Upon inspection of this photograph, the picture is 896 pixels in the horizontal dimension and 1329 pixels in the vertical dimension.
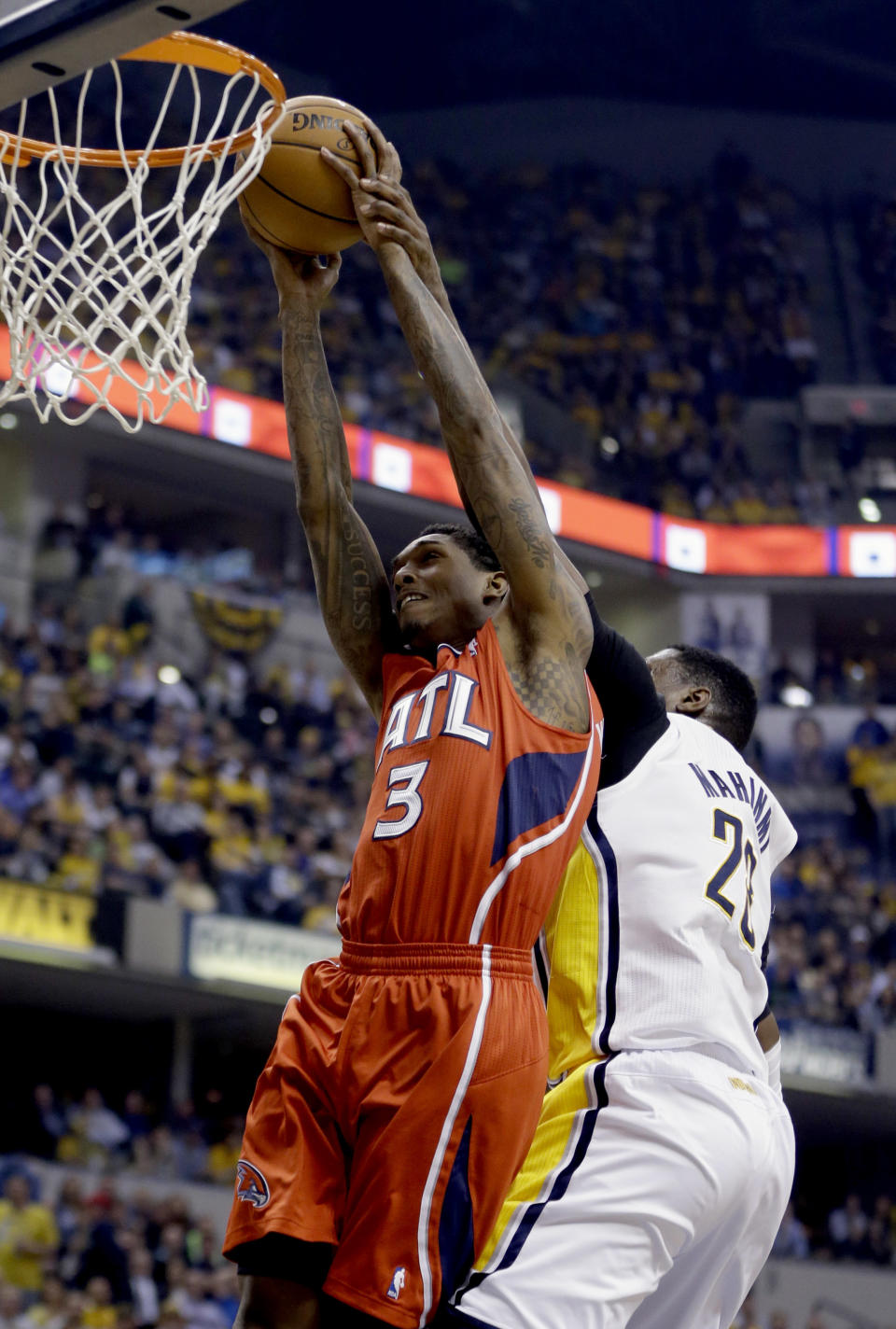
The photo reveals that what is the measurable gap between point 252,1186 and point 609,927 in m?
0.86

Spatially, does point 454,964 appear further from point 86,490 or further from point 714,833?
point 86,490

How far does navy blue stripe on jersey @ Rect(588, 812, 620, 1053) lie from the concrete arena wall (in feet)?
73.5

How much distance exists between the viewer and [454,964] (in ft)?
10.1

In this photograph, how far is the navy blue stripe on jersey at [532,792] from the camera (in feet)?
10.2

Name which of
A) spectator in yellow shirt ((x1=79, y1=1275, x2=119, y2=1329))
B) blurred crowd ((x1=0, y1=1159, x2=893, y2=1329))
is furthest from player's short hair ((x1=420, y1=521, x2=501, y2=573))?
spectator in yellow shirt ((x1=79, y1=1275, x2=119, y2=1329))

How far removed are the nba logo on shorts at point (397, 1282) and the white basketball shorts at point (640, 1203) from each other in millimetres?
125

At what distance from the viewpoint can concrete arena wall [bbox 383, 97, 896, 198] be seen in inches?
986

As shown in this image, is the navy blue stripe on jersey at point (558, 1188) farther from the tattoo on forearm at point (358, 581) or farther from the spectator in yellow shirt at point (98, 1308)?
the spectator in yellow shirt at point (98, 1308)

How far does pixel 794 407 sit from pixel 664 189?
14.3 ft

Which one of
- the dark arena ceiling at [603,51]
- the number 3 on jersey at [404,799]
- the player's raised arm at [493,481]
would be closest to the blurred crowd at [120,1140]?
the number 3 on jersey at [404,799]

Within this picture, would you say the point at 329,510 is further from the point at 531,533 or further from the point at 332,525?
the point at 531,533

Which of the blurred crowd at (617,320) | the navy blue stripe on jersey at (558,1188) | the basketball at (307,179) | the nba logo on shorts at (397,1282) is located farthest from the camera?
the blurred crowd at (617,320)

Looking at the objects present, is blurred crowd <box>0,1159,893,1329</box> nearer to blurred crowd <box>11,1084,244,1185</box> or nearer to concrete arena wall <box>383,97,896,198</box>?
blurred crowd <box>11,1084,244,1185</box>

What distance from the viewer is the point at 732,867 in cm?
351
